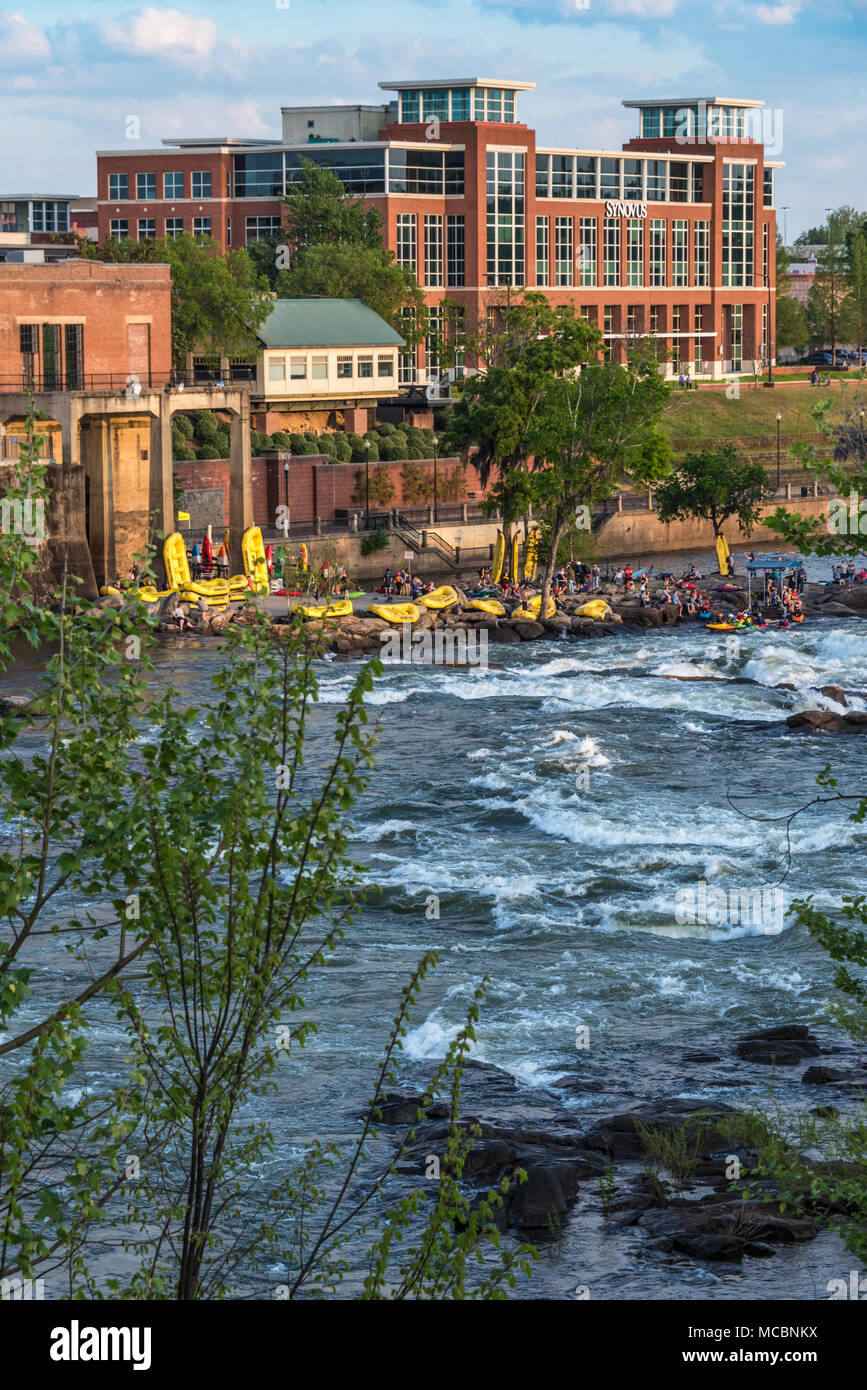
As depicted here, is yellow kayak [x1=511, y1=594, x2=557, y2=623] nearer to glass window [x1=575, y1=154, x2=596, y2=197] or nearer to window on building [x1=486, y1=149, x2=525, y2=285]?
window on building [x1=486, y1=149, x2=525, y2=285]

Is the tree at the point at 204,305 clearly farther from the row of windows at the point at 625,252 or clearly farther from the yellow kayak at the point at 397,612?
the row of windows at the point at 625,252

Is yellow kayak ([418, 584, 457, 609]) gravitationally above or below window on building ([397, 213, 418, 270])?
below

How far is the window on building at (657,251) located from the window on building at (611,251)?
429 cm

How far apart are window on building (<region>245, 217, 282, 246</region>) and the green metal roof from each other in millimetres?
21086

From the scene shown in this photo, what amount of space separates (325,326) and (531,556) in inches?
810

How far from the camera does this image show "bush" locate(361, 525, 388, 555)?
242 feet

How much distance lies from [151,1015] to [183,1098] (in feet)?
50.9

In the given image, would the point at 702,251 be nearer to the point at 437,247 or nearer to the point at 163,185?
the point at 437,247

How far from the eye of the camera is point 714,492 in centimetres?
8281

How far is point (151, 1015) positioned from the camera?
26.4 metres

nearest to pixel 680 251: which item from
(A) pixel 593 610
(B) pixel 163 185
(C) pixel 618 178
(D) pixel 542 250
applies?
(C) pixel 618 178

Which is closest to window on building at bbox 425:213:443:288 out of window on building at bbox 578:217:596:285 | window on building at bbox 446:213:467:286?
window on building at bbox 446:213:467:286

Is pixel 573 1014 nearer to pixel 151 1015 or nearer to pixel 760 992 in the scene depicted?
pixel 760 992

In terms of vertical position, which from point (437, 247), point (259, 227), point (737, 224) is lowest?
point (437, 247)
